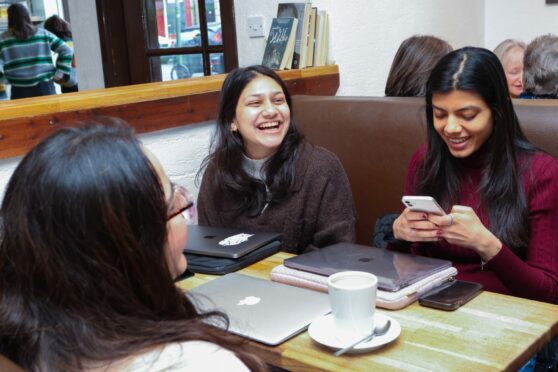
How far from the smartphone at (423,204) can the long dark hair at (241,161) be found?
0.65m

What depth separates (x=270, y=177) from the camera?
2.19m

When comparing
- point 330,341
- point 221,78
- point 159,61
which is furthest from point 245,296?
point 159,61

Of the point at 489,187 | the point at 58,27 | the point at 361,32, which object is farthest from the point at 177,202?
the point at 58,27

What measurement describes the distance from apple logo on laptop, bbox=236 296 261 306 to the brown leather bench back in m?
1.26

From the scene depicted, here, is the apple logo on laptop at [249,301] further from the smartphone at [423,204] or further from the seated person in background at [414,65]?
the seated person in background at [414,65]

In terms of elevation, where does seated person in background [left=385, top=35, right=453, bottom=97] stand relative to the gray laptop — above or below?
above

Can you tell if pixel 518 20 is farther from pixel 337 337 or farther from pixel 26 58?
pixel 337 337

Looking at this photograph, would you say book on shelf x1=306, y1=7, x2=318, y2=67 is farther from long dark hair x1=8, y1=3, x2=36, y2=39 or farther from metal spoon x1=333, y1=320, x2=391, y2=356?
long dark hair x1=8, y1=3, x2=36, y2=39

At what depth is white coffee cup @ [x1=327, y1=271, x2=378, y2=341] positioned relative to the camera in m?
1.17

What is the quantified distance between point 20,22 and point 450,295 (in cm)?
446

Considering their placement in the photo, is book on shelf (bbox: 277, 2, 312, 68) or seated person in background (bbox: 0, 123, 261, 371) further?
book on shelf (bbox: 277, 2, 312, 68)

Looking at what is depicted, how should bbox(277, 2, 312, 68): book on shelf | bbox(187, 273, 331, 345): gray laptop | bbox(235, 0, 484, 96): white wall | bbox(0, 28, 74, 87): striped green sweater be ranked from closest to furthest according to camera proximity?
bbox(187, 273, 331, 345): gray laptop → bbox(277, 2, 312, 68): book on shelf → bbox(235, 0, 484, 96): white wall → bbox(0, 28, 74, 87): striped green sweater

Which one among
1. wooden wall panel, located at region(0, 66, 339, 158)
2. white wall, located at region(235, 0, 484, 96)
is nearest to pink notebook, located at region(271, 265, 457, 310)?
wooden wall panel, located at region(0, 66, 339, 158)

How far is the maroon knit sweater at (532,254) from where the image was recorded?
1669 mm
